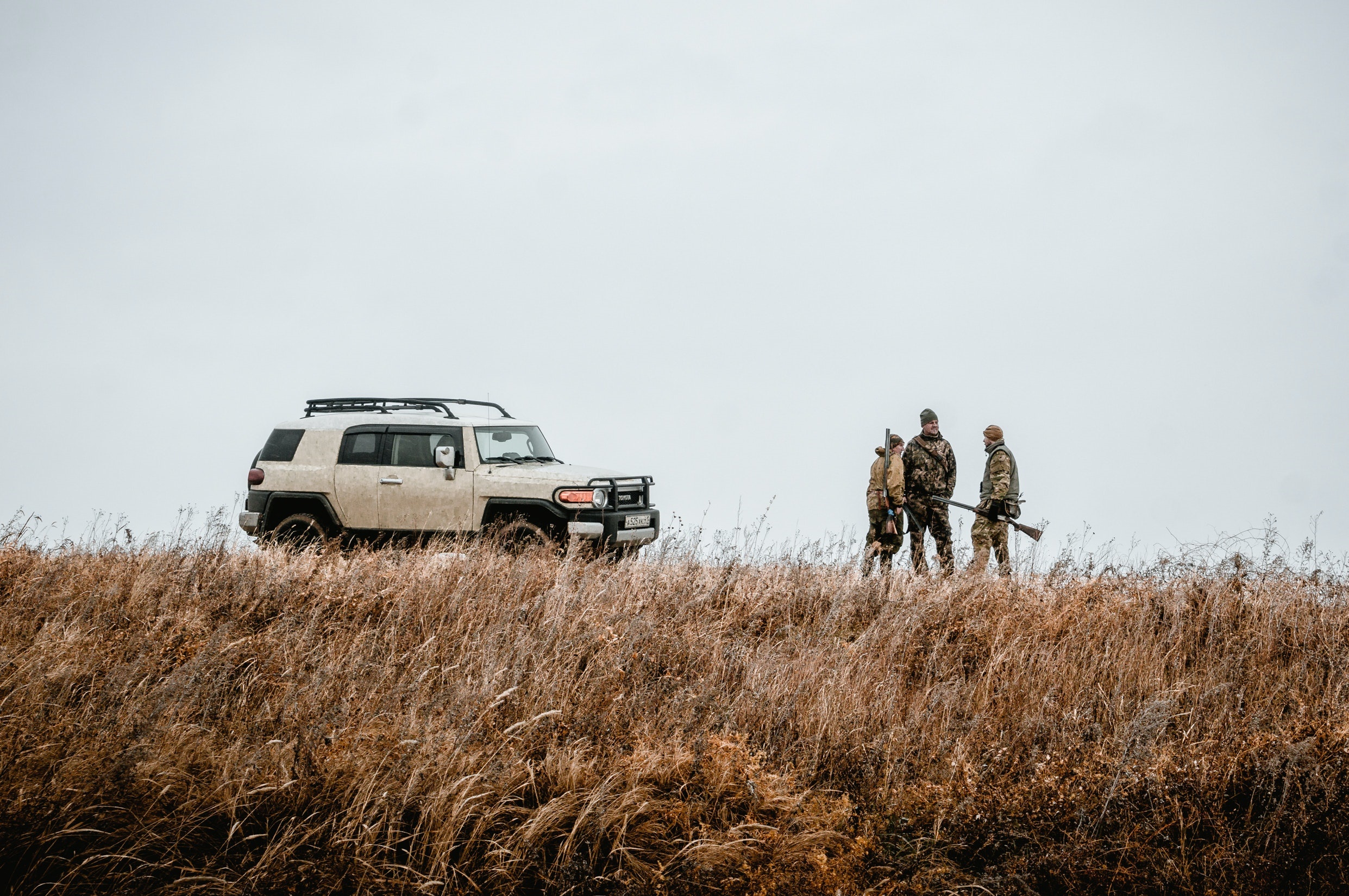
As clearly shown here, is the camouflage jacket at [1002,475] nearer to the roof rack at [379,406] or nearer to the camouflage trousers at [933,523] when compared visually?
the camouflage trousers at [933,523]

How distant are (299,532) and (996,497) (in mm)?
8644

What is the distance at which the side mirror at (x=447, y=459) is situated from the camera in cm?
1009

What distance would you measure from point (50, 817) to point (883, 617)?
551cm

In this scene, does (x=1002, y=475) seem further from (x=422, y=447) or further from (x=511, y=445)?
(x=422, y=447)

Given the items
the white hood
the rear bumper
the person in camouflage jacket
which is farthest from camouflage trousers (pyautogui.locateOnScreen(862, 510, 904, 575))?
the white hood

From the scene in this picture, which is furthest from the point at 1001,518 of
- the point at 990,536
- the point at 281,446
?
the point at 281,446

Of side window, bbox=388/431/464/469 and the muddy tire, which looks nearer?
the muddy tire

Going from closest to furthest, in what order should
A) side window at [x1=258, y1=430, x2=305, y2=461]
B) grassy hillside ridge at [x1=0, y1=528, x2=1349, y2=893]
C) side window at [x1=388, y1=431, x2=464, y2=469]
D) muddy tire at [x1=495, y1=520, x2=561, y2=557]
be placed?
grassy hillside ridge at [x1=0, y1=528, x2=1349, y2=893], muddy tire at [x1=495, y1=520, x2=561, y2=557], side window at [x1=388, y1=431, x2=464, y2=469], side window at [x1=258, y1=430, x2=305, y2=461]

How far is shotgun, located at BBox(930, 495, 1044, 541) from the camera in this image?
32.8 feet

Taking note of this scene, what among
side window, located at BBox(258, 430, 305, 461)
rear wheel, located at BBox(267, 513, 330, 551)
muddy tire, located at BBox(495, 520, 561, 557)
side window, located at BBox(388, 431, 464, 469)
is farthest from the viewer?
side window, located at BBox(258, 430, 305, 461)

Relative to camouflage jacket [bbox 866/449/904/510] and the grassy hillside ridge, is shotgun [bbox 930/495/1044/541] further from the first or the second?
the grassy hillside ridge

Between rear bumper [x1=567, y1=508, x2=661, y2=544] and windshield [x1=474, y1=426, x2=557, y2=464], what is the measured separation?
1489 millimetres

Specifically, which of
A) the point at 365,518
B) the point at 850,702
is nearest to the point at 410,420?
the point at 365,518

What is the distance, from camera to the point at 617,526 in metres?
9.90
